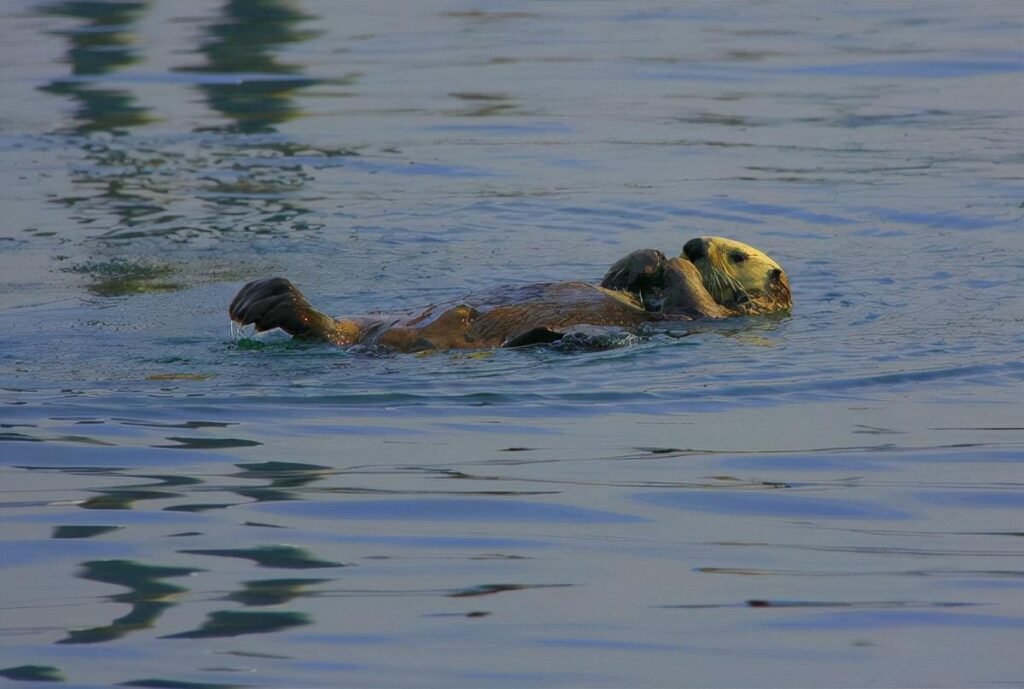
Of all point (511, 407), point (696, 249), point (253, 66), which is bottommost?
point (511, 407)

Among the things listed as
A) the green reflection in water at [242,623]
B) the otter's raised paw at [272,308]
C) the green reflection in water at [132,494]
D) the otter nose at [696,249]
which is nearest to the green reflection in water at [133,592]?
the green reflection in water at [242,623]

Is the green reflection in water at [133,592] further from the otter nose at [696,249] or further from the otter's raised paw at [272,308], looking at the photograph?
the otter nose at [696,249]

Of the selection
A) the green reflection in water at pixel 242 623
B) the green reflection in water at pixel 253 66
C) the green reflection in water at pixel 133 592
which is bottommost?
the green reflection in water at pixel 133 592

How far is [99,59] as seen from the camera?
1616 cm

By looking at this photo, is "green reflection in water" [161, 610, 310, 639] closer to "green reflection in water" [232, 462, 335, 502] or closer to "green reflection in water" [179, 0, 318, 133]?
"green reflection in water" [232, 462, 335, 502]

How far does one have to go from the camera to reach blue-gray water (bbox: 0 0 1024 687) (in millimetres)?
Answer: 3516

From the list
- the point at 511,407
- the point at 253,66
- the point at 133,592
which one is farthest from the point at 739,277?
the point at 253,66

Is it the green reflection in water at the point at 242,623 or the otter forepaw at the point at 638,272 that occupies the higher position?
the otter forepaw at the point at 638,272

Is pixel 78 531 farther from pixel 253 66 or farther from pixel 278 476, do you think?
pixel 253 66

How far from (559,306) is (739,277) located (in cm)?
104

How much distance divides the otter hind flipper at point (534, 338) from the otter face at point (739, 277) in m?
→ 0.96

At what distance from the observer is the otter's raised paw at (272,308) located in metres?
6.10

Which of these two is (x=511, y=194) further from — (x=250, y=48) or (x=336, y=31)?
(x=336, y=31)

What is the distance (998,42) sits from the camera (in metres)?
15.9
